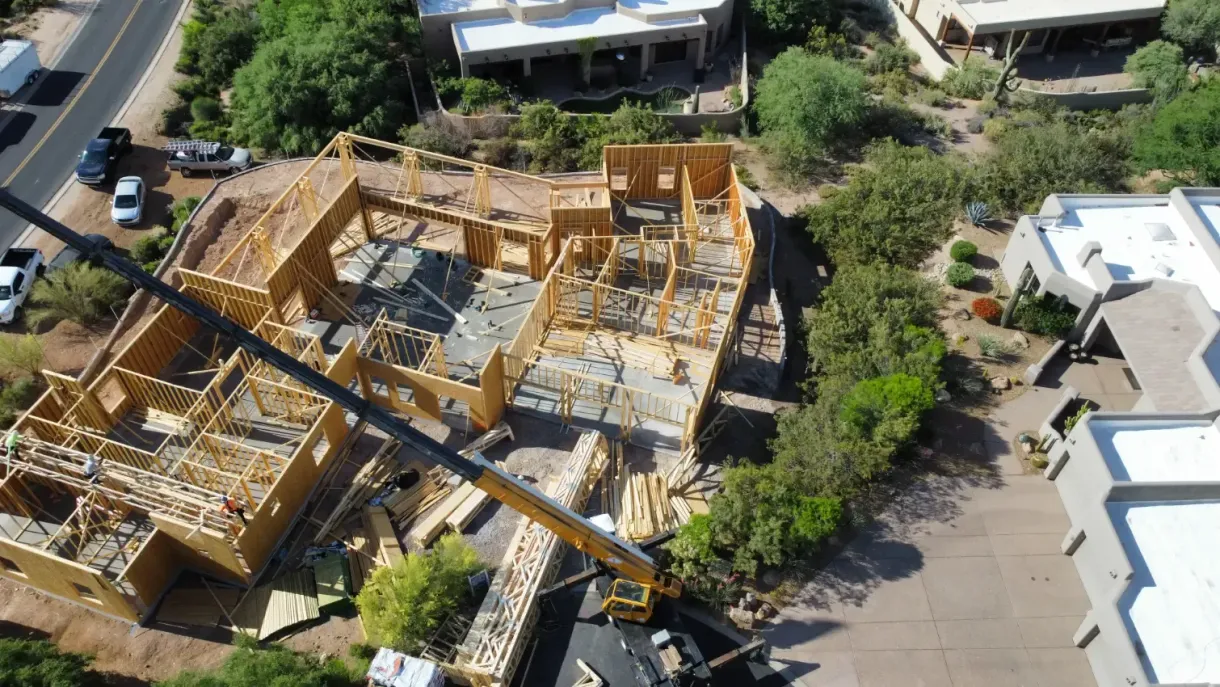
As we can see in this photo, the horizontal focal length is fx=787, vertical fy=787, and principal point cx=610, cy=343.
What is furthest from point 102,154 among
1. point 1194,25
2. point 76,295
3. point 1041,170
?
point 1194,25

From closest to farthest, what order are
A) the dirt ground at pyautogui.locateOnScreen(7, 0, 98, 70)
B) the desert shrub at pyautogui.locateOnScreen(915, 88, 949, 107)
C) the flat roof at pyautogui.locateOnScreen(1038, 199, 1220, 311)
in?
the flat roof at pyautogui.locateOnScreen(1038, 199, 1220, 311)
the desert shrub at pyautogui.locateOnScreen(915, 88, 949, 107)
the dirt ground at pyautogui.locateOnScreen(7, 0, 98, 70)

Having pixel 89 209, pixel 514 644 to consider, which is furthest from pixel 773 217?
pixel 89 209

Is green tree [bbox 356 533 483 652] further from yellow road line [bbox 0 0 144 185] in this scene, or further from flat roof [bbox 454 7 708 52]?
yellow road line [bbox 0 0 144 185]

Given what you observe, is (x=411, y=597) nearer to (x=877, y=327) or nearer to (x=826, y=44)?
(x=877, y=327)

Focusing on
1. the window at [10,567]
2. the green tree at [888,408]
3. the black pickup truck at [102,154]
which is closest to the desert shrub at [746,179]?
the green tree at [888,408]

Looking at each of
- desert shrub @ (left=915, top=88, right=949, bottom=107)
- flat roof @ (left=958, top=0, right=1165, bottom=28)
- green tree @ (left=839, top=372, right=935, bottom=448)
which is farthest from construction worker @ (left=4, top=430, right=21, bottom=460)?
flat roof @ (left=958, top=0, right=1165, bottom=28)

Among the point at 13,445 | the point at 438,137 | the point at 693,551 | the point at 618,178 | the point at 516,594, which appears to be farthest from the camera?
the point at 438,137

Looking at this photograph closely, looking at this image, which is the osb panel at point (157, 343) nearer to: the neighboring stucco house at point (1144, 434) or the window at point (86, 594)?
the window at point (86, 594)
